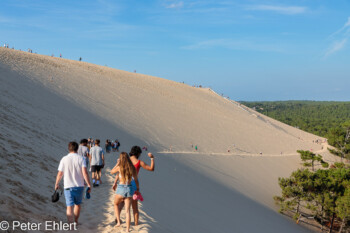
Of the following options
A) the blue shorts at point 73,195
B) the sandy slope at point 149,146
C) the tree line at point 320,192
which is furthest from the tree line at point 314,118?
the blue shorts at point 73,195

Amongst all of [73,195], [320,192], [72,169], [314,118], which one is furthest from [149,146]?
[314,118]

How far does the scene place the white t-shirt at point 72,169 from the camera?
16.5 feet

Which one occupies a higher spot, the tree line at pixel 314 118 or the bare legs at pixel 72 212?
the tree line at pixel 314 118

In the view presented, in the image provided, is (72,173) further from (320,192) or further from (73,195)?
(320,192)

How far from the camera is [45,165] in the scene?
9422 mm

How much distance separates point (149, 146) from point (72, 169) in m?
18.6

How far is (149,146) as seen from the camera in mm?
23531

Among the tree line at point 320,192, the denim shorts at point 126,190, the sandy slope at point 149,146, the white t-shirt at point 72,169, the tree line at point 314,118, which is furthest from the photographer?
the tree line at point 314,118

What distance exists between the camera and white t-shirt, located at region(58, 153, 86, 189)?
5.03 meters

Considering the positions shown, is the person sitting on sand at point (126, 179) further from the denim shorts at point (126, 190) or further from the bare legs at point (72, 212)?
the bare legs at point (72, 212)

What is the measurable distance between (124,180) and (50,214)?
204 centimetres

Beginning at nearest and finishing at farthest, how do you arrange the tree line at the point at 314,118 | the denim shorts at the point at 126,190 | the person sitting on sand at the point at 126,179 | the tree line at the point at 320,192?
the person sitting on sand at the point at 126,179 → the denim shorts at the point at 126,190 → the tree line at the point at 320,192 → the tree line at the point at 314,118

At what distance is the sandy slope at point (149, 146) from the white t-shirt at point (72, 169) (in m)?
1.11

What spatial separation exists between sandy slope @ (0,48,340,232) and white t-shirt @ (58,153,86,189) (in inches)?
43.7
